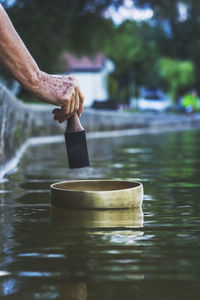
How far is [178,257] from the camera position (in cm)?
210

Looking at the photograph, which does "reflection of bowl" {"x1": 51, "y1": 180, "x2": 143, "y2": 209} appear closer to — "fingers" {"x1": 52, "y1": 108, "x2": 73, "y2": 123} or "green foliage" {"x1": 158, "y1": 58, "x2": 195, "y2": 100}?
"fingers" {"x1": 52, "y1": 108, "x2": 73, "y2": 123}

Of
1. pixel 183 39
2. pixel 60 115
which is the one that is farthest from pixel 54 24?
pixel 183 39

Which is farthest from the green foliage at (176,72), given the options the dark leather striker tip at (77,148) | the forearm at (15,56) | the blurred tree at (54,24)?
the forearm at (15,56)

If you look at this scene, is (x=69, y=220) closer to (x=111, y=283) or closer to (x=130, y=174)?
(x=111, y=283)

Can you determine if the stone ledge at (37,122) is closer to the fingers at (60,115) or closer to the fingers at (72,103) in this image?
the fingers at (60,115)

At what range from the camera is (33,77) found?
300 centimetres

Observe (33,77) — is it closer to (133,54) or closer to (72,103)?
(72,103)

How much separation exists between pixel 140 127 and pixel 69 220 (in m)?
19.2

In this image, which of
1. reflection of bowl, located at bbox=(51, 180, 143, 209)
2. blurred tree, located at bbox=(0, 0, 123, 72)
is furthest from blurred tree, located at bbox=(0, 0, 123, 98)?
reflection of bowl, located at bbox=(51, 180, 143, 209)

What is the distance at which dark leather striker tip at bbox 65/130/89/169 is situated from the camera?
3.39m

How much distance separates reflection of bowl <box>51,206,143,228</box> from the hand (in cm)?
45

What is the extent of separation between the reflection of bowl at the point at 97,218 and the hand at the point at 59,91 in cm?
45

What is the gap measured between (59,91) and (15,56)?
0.26m

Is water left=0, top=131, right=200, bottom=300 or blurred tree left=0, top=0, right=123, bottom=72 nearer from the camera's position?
water left=0, top=131, right=200, bottom=300
